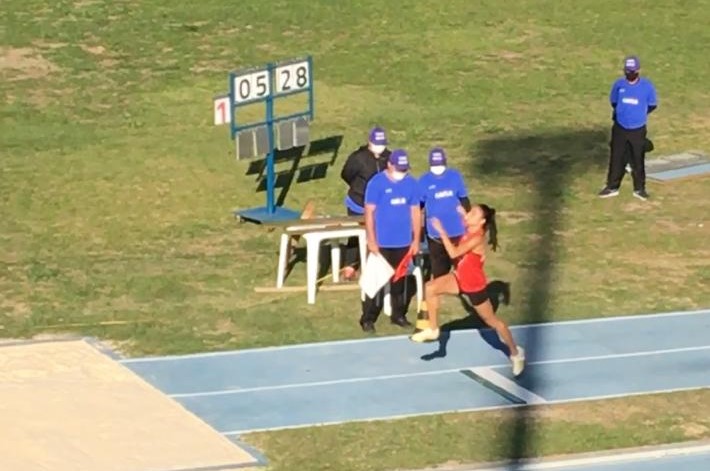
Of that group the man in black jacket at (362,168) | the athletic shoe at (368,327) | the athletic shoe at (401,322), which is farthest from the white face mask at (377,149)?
the athletic shoe at (368,327)

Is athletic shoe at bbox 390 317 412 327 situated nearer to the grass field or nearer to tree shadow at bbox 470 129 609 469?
the grass field

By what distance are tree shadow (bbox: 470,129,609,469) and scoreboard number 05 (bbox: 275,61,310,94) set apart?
2823mm

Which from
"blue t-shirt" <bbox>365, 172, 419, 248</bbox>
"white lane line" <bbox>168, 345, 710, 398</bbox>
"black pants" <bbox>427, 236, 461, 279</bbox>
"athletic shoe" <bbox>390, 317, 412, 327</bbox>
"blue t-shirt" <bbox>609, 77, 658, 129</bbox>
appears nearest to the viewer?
"white lane line" <bbox>168, 345, 710, 398</bbox>

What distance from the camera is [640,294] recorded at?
62.2 ft

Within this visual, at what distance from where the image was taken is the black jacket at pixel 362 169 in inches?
739

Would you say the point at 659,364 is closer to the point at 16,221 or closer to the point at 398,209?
the point at 398,209

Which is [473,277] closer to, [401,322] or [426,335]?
[426,335]

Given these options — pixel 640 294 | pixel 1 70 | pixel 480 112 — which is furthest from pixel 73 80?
pixel 640 294

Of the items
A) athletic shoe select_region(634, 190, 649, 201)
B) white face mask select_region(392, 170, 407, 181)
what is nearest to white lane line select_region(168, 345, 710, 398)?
white face mask select_region(392, 170, 407, 181)

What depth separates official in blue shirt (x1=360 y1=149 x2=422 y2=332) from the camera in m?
16.8

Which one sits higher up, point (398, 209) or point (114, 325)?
point (398, 209)

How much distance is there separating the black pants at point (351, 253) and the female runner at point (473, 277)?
3.50 metres

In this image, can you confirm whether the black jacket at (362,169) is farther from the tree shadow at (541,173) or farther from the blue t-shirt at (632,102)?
Result: the blue t-shirt at (632,102)

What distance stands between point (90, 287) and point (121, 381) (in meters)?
3.33
